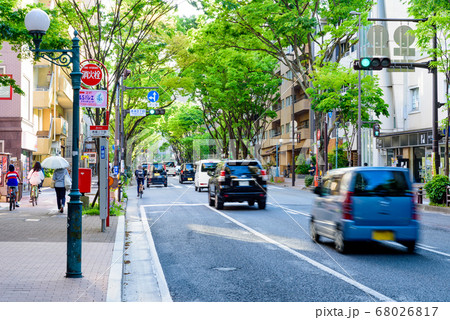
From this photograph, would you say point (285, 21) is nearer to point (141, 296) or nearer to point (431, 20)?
point (431, 20)

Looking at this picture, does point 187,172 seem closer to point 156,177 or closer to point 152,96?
point 156,177

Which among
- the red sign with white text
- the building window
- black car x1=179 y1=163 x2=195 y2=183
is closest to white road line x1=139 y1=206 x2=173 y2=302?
the red sign with white text

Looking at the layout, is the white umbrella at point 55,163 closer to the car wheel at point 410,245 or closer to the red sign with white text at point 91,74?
the red sign with white text at point 91,74

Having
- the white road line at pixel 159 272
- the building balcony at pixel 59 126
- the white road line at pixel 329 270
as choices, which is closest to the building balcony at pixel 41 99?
the building balcony at pixel 59 126

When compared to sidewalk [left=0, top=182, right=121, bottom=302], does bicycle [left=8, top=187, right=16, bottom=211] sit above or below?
above

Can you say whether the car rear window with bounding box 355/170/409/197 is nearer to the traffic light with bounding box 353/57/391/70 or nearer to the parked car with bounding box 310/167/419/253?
the parked car with bounding box 310/167/419/253

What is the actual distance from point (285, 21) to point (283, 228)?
15.1 meters

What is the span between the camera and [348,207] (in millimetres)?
10406

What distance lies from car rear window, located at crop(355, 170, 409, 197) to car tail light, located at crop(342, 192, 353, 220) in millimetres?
160

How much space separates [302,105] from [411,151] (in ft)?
74.4

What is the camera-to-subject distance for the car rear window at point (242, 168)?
2136cm

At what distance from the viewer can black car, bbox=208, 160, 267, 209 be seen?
2122 centimetres

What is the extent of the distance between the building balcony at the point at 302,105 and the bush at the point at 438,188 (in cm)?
3851

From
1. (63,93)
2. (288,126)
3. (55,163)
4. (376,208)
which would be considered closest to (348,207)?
(376,208)
